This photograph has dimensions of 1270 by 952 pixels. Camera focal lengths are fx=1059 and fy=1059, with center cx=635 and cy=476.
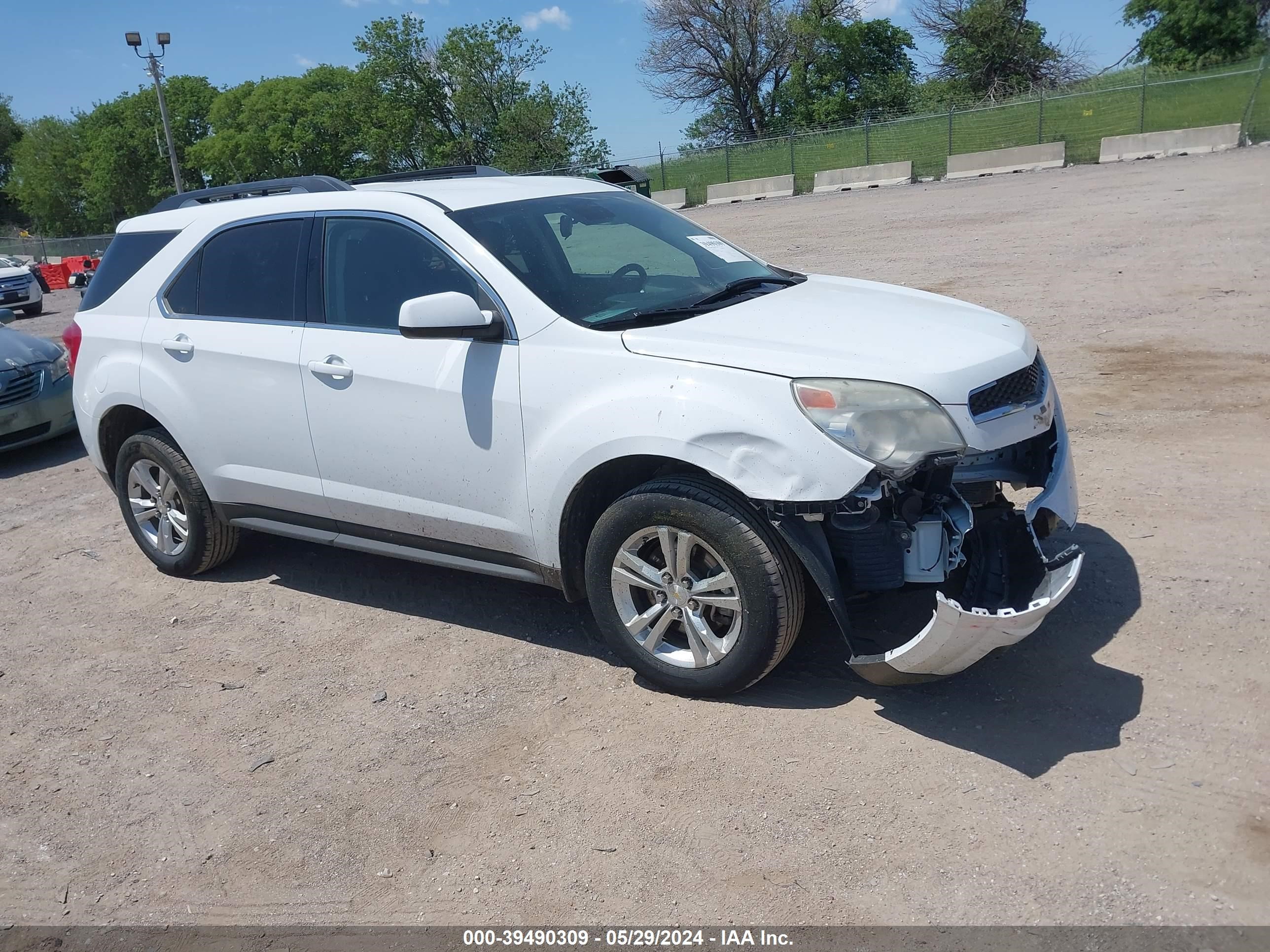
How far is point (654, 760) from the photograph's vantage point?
366 cm

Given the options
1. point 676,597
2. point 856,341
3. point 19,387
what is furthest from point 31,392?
point 856,341

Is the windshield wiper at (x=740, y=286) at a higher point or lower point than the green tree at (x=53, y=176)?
lower

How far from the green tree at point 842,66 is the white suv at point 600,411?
→ 184 ft

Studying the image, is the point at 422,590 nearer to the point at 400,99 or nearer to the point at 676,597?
the point at 676,597

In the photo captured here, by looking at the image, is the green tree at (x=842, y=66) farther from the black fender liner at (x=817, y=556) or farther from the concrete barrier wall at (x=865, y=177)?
the black fender liner at (x=817, y=556)

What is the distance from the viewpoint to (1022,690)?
12.4 feet

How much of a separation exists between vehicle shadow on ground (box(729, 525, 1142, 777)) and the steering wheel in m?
1.58

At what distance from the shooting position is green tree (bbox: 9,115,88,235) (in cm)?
9125

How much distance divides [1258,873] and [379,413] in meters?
3.44

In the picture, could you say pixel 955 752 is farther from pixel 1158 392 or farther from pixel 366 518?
pixel 1158 392

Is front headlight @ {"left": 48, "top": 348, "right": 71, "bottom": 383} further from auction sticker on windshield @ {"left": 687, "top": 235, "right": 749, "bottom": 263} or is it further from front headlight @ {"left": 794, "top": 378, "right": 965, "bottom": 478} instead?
front headlight @ {"left": 794, "top": 378, "right": 965, "bottom": 478}

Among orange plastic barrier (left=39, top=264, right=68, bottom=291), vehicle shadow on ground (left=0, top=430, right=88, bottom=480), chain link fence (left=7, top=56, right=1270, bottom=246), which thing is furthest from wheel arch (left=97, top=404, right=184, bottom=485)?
orange plastic barrier (left=39, top=264, right=68, bottom=291)

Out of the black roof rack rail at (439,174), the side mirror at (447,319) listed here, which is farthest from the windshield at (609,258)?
the black roof rack rail at (439,174)

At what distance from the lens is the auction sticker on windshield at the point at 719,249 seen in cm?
495
